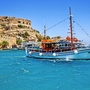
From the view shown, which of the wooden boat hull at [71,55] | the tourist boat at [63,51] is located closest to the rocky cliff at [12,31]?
the tourist boat at [63,51]

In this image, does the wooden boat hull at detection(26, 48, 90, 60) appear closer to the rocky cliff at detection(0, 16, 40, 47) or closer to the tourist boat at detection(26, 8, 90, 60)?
the tourist boat at detection(26, 8, 90, 60)

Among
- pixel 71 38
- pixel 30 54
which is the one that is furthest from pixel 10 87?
pixel 30 54

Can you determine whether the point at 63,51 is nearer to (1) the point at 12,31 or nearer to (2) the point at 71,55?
(2) the point at 71,55

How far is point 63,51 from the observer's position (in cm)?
6181

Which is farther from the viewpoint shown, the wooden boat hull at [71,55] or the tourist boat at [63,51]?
the tourist boat at [63,51]

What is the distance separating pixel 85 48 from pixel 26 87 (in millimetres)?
33463

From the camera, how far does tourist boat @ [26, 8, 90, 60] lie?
6012 centimetres

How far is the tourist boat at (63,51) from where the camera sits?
6012 cm

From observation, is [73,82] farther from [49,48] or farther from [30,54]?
[30,54]

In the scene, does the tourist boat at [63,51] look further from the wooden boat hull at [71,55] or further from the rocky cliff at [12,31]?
the rocky cliff at [12,31]

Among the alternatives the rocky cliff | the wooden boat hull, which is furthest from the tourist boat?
the rocky cliff

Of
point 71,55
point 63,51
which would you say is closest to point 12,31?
point 63,51

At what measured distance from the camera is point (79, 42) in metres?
71.8

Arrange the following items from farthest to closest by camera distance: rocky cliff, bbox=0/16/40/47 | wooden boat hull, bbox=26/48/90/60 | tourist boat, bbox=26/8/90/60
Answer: rocky cliff, bbox=0/16/40/47, tourist boat, bbox=26/8/90/60, wooden boat hull, bbox=26/48/90/60
